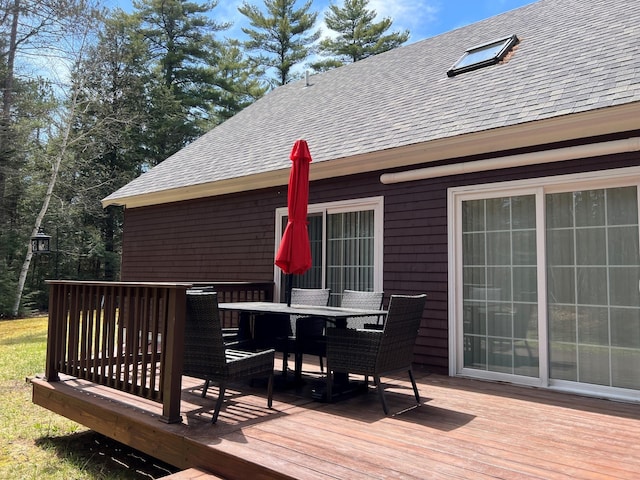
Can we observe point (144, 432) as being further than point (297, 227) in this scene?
No

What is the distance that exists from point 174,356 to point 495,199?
10.6ft

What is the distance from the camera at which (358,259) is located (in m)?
5.72

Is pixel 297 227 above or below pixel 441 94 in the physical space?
below

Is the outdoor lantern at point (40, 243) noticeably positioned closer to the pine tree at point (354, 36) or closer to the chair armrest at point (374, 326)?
the chair armrest at point (374, 326)

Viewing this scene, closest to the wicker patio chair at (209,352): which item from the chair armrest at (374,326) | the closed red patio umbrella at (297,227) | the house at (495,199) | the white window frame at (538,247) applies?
the closed red patio umbrella at (297,227)

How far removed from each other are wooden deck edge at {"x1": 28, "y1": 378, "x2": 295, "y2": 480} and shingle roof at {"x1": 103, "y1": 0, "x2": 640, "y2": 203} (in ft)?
11.4

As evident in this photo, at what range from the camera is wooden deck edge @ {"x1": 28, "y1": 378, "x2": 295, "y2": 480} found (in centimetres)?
251

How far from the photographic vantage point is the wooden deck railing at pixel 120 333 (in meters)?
3.01

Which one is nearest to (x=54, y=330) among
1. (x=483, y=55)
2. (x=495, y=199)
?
(x=495, y=199)

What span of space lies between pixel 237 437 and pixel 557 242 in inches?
123

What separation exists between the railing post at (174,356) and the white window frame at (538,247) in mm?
2798

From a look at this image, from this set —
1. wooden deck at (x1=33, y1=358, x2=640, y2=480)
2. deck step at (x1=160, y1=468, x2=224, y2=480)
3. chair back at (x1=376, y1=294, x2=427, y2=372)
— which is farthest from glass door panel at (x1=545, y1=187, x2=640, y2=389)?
deck step at (x1=160, y1=468, x2=224, y2=480)

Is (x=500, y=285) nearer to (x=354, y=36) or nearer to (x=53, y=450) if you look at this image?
(x=53, y=450)

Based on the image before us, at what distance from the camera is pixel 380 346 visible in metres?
3.27
